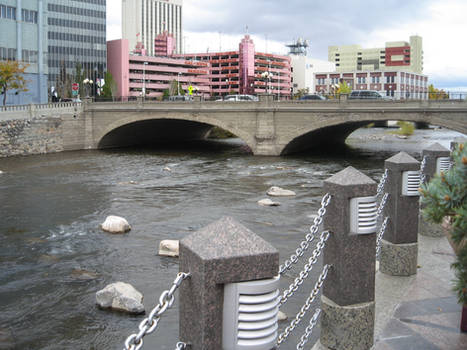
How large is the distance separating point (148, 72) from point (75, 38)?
19.0 m

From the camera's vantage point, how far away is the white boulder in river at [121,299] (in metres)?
9.32

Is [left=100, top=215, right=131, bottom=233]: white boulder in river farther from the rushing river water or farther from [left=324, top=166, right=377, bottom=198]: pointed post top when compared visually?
[left=324, top=166, right=377, bottom=198]: pointed post top

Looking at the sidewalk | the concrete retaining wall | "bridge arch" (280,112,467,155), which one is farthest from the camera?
the concrete retaining wall

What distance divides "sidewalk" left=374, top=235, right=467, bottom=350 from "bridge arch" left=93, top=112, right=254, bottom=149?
3266 centimetres

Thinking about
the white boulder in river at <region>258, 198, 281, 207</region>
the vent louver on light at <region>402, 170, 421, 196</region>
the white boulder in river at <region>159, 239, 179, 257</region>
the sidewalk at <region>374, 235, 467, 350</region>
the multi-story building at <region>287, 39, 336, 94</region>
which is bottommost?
the white boulder in river at <region>159, 239, 179, 257</region>

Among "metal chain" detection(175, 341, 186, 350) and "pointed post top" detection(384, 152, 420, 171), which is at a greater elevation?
"pointed post top" detection(384, 152, 420, 171)

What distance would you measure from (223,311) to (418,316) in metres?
3.85

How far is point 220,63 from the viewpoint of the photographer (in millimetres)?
140250

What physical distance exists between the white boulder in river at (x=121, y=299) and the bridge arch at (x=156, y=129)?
30790mm

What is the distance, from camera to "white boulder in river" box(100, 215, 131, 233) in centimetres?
1532

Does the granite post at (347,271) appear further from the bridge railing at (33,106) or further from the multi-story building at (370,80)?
the multi-story building at (370,80)

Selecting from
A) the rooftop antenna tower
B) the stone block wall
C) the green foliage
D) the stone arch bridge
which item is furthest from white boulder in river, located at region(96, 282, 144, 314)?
the rooftop antenna tower

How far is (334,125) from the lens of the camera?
40.3 m

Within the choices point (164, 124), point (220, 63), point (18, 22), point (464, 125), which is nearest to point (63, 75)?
point (18, 22)
